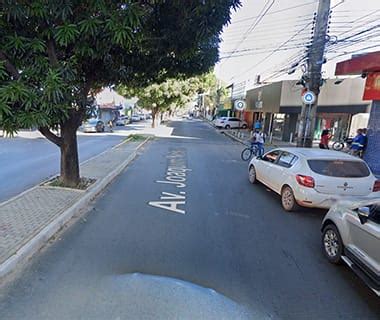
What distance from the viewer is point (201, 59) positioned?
773 cm

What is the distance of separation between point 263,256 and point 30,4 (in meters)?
5.26

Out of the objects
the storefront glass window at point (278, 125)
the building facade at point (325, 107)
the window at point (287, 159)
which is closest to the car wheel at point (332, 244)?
the window at point (287, 159)

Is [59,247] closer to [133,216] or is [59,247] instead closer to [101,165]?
[133,216]

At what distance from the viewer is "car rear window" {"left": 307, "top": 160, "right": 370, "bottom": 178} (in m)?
6.10

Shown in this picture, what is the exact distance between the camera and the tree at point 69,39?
4570mm

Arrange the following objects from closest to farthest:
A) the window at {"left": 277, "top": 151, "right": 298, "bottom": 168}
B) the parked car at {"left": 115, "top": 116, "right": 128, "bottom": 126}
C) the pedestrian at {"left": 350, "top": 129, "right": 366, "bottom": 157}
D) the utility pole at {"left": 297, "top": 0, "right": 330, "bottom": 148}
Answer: the window at {"left": 277, "top": 151, "right": 298, "bottom": 168} → the pedestrian at {"left": 350, "top": 129, "right": 366, "bottom": 157} → the utility pole at {"left": 297, "top": 0, "right": 330, "bottom": 148} → the parked car at {"left": 115, "top": 116, "right": 128, "bottom": 126}

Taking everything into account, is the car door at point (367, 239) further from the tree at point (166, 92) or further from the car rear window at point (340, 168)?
the tree at point (166, 92)

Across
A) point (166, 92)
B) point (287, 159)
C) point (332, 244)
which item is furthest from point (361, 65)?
point (166, 92)

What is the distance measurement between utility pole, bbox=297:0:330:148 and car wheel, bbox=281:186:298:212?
640 centimetres

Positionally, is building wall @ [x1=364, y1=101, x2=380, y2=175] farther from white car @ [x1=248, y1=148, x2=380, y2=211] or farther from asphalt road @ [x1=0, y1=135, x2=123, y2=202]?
asphalt road @ [x1=0, y1=135, x2=123, y2=202]

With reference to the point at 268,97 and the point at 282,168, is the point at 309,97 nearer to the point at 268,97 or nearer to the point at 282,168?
the point at 282,168

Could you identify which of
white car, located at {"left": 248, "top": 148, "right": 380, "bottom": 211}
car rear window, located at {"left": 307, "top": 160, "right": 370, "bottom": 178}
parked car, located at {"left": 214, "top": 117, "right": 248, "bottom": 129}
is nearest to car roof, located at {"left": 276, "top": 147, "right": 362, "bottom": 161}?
white car, located at {"left": 248, "top": 148, "right": 380, "bottom": 211}

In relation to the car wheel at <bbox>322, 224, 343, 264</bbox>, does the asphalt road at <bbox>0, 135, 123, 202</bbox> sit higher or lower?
lower

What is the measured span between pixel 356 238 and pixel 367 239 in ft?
0.81
